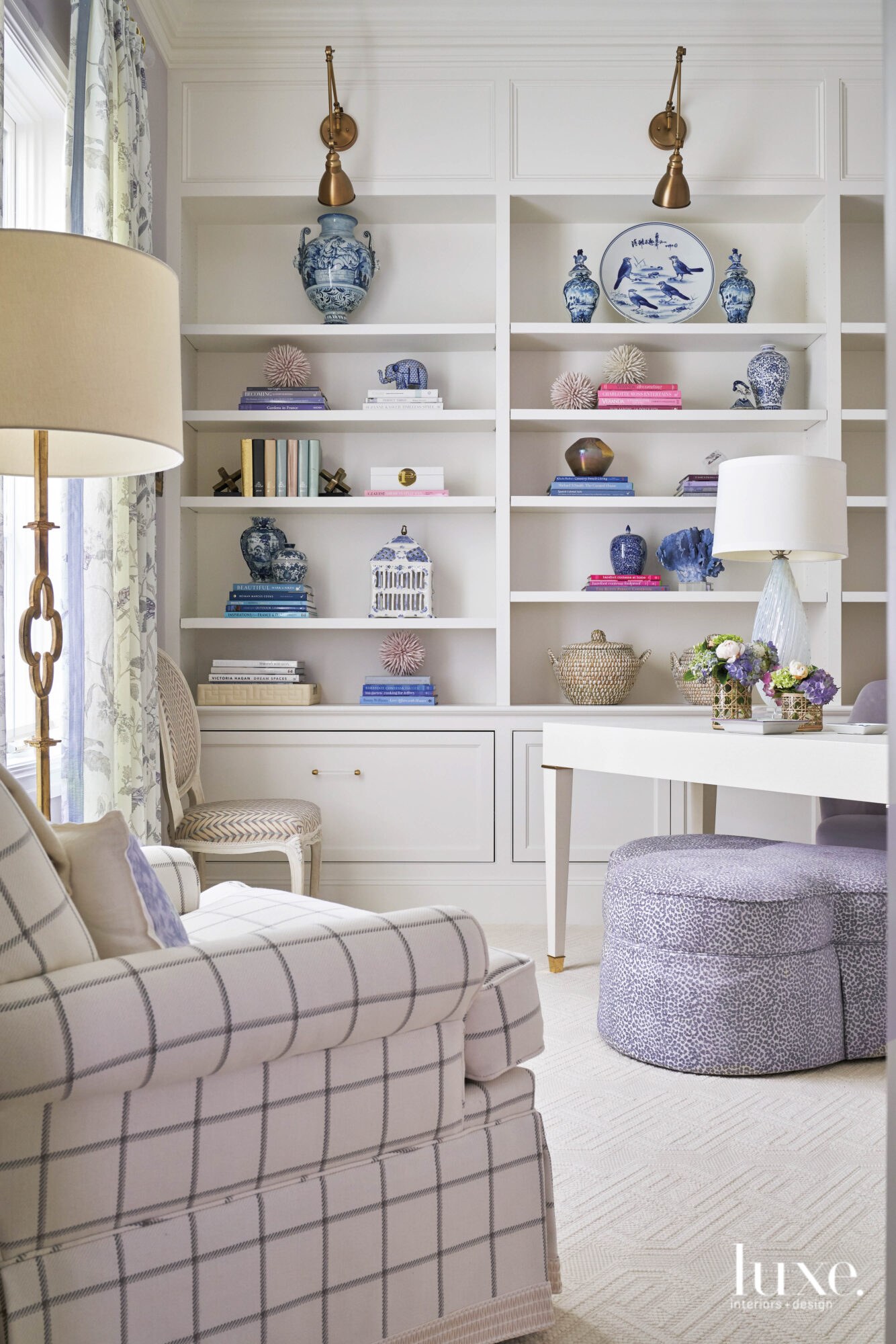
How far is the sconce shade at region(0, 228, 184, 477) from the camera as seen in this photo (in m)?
1.39

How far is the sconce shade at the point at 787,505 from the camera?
7.97 ft

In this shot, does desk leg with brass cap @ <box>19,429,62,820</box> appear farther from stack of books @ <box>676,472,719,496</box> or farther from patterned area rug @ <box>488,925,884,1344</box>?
stack of books @ <box>676,472,719,496</box>

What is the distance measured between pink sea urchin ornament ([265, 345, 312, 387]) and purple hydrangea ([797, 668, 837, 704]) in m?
2.15

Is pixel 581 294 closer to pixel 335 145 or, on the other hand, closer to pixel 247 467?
pixel 335 145

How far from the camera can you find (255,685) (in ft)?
11.3

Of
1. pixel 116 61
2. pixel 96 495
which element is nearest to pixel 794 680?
pixel 96 495

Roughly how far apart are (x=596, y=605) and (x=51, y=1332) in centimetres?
309

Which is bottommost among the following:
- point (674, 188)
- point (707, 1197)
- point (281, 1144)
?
point (707, 1197)

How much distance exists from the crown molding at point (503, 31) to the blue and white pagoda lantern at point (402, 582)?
5.55ft

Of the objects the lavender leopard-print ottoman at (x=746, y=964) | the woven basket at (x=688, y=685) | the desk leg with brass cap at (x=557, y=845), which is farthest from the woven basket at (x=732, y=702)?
the woven basket at (x=688, y=685)

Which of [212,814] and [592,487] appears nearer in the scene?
[212,814]

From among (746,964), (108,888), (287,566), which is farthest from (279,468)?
(108,888)

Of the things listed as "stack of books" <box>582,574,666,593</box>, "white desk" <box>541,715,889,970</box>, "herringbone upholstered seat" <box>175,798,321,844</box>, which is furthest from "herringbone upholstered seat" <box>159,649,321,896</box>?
"stack of books" <box>582,574,666,593</box>

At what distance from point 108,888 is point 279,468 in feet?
8.48
